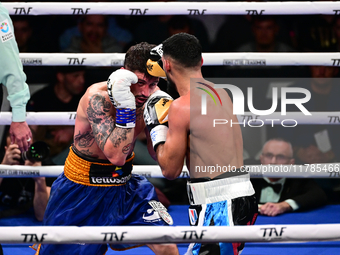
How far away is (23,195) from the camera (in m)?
3.04

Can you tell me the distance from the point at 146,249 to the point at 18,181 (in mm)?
1166

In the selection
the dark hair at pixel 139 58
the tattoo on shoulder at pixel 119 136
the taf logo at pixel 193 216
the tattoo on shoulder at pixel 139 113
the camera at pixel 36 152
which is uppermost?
the dark hair at pixel 139 58

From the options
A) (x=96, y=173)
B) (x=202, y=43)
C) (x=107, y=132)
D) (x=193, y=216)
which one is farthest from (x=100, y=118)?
(x=202, y=43)

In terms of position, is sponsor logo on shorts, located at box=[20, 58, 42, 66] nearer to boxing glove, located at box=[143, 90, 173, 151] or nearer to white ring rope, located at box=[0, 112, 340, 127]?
white ring rope, located at box=[0, 112, 340, 127]

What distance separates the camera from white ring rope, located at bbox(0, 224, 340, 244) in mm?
1459

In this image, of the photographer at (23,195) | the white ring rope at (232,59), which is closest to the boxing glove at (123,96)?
the white ring rope at (232,59)

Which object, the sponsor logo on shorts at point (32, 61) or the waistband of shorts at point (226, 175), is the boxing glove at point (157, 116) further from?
the sponsor logo on shorts at point (32, 61)

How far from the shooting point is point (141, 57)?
2105 millimetres

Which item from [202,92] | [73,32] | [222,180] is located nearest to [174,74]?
[202,92]

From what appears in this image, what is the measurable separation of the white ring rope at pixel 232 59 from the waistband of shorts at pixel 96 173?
26.3 inches

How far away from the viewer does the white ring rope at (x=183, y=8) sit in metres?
2.55

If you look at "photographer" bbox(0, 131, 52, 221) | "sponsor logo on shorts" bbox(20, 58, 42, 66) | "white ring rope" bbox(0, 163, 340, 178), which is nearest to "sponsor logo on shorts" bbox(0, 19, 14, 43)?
"sponsor logo on shorts" bbox(20, 58, 42, 66)

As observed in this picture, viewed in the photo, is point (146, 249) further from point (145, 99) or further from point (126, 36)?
point (126, 36)

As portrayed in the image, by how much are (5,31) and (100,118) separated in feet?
2.28
